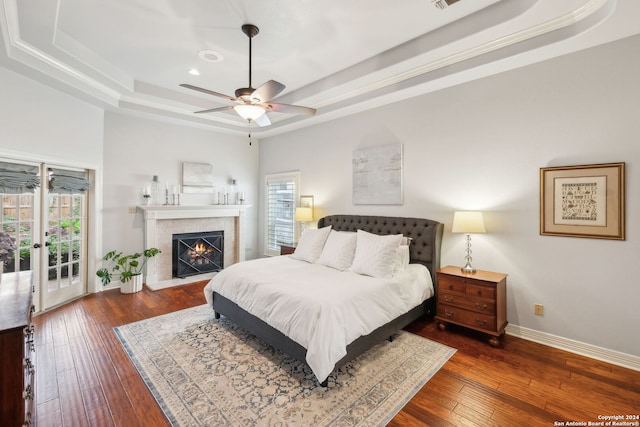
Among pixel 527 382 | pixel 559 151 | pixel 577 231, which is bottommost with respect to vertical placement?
pixel 527 382

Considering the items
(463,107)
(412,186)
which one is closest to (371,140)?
(412,186)

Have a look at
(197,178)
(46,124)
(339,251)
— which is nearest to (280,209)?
(197,178)

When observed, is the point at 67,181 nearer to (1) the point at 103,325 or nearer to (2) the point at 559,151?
(1) the point at 103,325

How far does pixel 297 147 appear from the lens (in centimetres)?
572

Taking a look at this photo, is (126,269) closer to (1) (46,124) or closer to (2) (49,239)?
(2) (49,239)

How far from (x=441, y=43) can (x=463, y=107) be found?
3.05 ft

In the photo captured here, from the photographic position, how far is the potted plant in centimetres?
448

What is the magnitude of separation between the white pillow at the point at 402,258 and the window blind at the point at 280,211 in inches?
111

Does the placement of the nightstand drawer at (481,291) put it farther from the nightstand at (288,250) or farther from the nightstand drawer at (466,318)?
the nightstand at (288,250)

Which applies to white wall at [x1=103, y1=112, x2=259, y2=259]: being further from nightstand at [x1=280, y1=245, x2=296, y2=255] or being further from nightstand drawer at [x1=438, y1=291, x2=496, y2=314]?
nightstand drawer at [x1=438, y1=291, x2=496, y2=314]

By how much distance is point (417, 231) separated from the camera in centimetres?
383

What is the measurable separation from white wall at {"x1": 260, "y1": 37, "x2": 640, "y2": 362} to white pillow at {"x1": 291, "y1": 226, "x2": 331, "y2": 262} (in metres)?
1.13

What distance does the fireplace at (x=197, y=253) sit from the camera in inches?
209

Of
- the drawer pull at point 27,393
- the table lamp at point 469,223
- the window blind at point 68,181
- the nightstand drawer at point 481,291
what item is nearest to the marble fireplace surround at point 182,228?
the window blind at point 68,181
